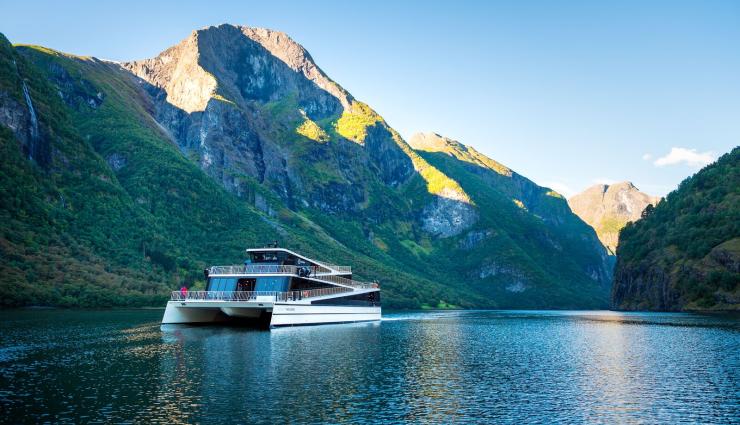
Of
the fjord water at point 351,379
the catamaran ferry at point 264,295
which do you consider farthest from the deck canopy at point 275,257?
the fjord water at point 351,379

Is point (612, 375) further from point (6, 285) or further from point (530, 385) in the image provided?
point (6, 285)

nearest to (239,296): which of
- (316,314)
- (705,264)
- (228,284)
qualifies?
(228,284)

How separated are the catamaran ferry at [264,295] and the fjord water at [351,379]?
10.5 metres

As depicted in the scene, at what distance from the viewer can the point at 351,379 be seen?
40.1 metres

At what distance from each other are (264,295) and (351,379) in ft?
136

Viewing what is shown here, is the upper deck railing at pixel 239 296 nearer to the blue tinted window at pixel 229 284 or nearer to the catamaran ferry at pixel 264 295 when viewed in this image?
the catamaran ferry at pixel 264 295

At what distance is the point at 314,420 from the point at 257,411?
3397mm

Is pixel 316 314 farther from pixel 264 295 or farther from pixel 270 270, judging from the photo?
pixel 264 295

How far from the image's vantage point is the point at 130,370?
41.6 meters

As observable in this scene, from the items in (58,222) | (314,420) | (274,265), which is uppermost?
(58,222)

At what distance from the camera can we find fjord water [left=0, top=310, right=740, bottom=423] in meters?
30.1

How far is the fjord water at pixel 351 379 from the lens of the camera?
3012 centimetres

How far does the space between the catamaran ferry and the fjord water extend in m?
10.5

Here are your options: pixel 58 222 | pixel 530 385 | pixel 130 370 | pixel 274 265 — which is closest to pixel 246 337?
pixel 274 265
